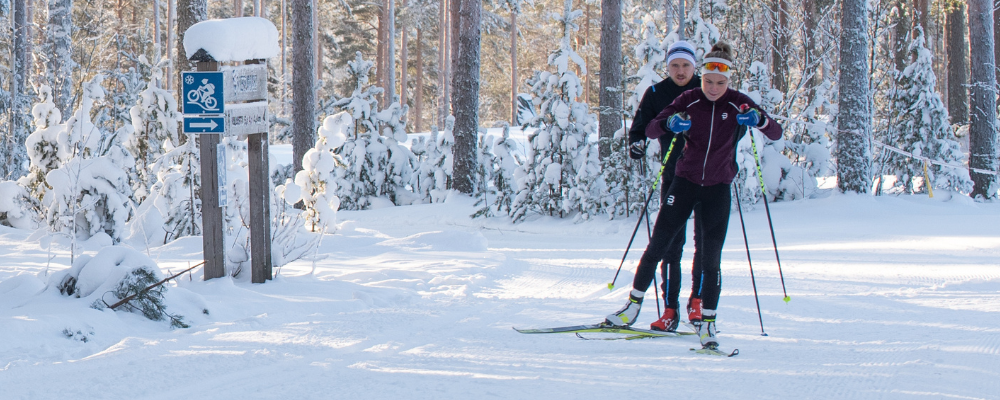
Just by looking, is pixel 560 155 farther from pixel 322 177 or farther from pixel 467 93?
pixel 322 177

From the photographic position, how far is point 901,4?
17.5 meters

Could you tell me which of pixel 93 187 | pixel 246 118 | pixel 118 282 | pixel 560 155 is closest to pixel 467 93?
pixel 560 155

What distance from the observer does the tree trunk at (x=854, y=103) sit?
12.8m

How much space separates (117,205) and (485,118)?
41609 mm

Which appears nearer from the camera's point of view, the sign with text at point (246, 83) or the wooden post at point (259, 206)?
the sign with text at point (246, 83)

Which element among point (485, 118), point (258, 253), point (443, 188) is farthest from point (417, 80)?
point (258, 253)

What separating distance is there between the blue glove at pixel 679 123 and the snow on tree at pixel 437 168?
11.9 meters

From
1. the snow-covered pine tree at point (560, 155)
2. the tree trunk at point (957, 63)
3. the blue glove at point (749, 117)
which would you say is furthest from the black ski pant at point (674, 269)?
the tree trunk at point (957, 63)

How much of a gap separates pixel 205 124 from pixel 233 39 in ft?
2.25

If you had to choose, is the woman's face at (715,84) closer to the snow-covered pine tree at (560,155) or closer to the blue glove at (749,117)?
the blue glove at (749,117)

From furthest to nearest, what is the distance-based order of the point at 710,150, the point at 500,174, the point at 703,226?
the point at 500,174 < the point at 703,226 < the point at 710,150

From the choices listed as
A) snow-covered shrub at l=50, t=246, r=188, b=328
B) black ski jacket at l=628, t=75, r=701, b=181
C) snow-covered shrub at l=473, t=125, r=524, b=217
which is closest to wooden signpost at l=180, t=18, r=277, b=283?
snow-covered shrub at l=50, t=246, r=188, b=328

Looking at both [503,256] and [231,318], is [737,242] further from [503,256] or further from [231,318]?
[231,318]

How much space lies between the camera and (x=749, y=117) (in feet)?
14.1
